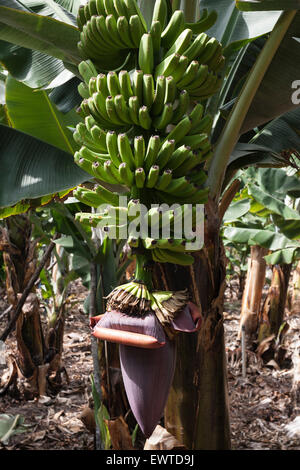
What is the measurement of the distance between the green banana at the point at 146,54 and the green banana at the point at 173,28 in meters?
0.07

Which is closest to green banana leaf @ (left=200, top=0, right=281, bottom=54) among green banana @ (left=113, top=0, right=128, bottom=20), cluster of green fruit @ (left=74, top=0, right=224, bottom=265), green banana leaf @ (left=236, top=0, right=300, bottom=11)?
green banana leaf @ (left=236, top=0, right=300, bottom=11)

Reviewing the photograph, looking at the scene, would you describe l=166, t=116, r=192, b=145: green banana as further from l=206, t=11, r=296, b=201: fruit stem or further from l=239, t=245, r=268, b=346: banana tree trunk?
l=239, t=245, r=268, b=346: banana tree trunk

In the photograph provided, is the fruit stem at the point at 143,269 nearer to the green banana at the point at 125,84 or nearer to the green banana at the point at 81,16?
the green banana at the point at 125,84

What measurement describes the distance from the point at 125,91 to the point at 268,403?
3256 millimetres

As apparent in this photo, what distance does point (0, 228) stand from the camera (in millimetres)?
3123

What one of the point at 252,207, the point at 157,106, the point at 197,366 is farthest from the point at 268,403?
the point at 157,106

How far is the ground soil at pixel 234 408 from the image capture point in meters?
2.81

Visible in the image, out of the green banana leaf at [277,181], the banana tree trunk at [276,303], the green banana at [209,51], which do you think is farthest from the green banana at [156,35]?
the banana tree trunk at [276,303]

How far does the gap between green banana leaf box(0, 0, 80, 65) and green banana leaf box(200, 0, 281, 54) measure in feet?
1.73

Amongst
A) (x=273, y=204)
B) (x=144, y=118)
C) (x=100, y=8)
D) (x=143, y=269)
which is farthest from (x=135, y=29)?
(x=273, y=204)

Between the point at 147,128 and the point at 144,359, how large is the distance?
0.53 meters

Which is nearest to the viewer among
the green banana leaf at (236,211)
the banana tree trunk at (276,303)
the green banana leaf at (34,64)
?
the green banana leaf at (34,64)

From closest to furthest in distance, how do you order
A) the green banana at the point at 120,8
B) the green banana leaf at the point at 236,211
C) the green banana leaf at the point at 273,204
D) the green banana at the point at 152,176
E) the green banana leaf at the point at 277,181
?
1. the green banana at the point at 152,176
2. the green banana at the point at 120,8
3. the green banana leaf at the point at 277,181
4. the green banana leaf at the point at 273,204
5. the green banana leaf at the point at 236,211

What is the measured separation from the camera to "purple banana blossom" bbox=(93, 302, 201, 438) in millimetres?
900
